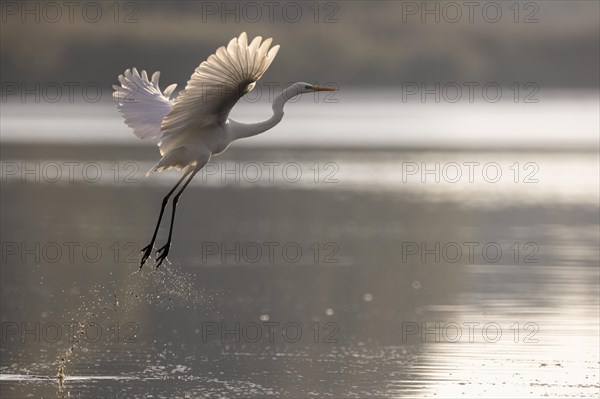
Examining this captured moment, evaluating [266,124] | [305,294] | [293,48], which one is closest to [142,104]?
[266,124]

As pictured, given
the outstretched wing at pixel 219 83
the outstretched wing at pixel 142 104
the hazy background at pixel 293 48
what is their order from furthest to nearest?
the hazy background at pixel 293 48 < the outstretched wing at pixel 142 104 < the outstretched wing at pixel 219 83

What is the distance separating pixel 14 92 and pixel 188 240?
51862mm

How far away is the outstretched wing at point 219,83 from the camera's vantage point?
1151 cm

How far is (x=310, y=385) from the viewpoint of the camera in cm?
1206

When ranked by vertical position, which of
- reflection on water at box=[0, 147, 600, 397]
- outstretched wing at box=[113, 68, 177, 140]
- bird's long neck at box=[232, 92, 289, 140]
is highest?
outstretched wing at box=[113, 68, 177, 140]

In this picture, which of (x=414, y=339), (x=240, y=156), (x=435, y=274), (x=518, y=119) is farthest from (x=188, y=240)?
(x=518, y=119)

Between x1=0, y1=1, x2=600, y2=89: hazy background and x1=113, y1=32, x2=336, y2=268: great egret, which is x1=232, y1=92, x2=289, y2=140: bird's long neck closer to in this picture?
x1=113, y1=32, x2=336, y2=268: great egret

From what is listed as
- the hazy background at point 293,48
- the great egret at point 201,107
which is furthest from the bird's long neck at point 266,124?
the hazy background at point 293,48

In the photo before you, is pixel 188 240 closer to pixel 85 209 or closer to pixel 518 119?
pixel 85 209

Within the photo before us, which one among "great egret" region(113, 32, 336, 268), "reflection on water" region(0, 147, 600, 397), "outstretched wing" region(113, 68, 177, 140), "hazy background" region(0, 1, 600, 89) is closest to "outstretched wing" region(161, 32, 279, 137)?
"great egret" region(113, 32, 336, 268)

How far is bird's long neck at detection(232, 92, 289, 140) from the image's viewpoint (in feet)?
41.9

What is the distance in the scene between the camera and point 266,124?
1295 cm

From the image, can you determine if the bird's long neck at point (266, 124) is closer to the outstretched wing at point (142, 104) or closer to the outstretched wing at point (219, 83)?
the outstretched wing at point (219, 83)

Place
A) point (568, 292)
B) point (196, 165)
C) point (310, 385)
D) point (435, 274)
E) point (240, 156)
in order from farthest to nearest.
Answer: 1. point (240, 156)
2. point (435, 274)
3. point (568, 292)
4. point (196, 165)
5. point (310, 385)
